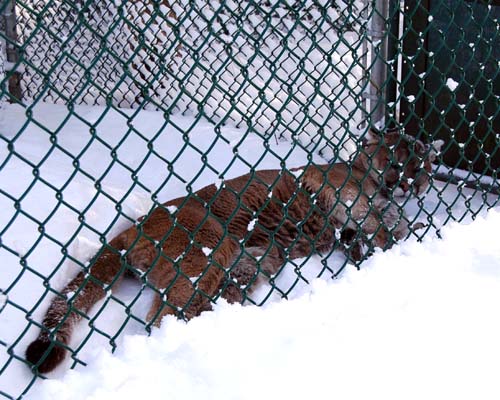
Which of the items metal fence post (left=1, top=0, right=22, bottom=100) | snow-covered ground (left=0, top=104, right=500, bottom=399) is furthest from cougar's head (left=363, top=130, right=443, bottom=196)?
metal fence post (left=1, top=0, right=22, bottom=100)

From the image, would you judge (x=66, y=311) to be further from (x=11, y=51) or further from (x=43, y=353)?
(x=11, y=51)

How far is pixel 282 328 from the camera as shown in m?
2.88

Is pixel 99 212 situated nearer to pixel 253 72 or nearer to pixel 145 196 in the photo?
pixel 145 196

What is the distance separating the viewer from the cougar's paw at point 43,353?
270 cm

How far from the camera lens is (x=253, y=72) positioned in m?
6.48

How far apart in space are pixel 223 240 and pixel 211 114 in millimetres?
3249

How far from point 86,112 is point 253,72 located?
1477mm

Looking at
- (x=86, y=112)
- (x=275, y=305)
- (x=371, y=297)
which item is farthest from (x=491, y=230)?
(x=86, y=112)

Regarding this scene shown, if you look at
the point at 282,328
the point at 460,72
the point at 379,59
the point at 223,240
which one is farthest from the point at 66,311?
the point at 460,72

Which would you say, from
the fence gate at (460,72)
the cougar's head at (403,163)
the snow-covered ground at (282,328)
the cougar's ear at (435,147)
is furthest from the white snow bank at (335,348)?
the fence gate at (460,72)

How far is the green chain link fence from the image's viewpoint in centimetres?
265

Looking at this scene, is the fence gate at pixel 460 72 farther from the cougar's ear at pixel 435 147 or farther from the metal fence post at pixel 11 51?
the metal fence post at pixel 11 51

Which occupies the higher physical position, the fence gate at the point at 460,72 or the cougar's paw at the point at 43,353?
the fence gate at the point at 460,72

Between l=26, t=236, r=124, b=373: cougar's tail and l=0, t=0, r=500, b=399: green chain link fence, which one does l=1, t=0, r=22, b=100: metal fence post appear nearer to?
l=0, t=0, r=500, b=399: green chain link fence
